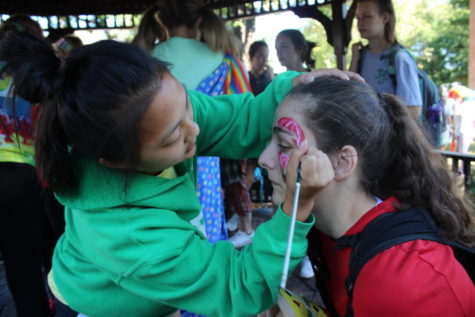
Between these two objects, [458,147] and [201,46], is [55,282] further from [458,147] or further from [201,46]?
[458,147]

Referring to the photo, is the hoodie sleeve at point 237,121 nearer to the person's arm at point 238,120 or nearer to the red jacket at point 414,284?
the person's arm at point 238,120

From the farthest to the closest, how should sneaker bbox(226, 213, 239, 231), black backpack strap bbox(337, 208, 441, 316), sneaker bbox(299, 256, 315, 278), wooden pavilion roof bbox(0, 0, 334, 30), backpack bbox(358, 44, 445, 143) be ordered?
wooden pavilion roof bbox(0, 0, 334, 30) → sneaker bbox(226, 213, 239, 231) → sneaker bbox(299, 256, 315, 278) → backpack bbox(358, 44, 445, 143) → black backpack strap bbox(337, 208, 441, 316)

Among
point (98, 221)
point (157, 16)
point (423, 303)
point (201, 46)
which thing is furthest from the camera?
point (157, 16)

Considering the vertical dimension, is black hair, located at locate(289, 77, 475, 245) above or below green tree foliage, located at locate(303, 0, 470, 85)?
below

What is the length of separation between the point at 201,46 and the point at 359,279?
6.11 ft

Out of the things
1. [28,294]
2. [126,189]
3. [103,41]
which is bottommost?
[28,294]

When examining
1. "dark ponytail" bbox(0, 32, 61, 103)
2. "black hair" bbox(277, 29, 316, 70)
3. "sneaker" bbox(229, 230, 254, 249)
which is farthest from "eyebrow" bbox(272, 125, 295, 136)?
"sneaker" bbox(229, 230, 254, 249)

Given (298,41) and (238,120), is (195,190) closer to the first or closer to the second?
(238,120)

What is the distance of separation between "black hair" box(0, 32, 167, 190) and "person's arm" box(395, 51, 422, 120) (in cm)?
221

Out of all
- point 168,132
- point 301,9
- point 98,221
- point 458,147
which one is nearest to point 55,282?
Result: point 98,221

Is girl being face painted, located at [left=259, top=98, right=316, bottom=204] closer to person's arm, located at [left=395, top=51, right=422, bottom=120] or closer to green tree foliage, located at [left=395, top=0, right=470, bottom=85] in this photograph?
person's arm, located at [left=395, top=51, right=422, bottom=120]

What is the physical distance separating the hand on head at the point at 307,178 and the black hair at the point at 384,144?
1.10 ft

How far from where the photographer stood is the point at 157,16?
2.72 metres

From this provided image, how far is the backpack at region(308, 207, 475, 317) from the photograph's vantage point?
3.76 ft
